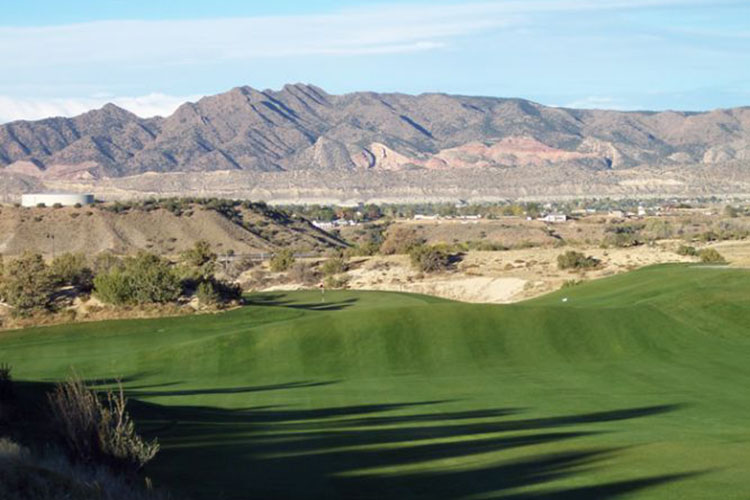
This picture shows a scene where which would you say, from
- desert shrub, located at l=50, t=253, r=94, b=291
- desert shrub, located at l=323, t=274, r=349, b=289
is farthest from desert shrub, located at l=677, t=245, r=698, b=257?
desert shrub, located at l=50, t=253, r=94, b=291

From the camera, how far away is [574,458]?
1614 centimetres

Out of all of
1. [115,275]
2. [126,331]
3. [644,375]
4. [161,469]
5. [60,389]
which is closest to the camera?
[60,389]

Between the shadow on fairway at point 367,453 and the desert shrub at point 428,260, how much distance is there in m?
45.0

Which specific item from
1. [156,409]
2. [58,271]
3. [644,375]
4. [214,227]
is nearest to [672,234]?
[214,227]

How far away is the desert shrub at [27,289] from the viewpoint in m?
41.7

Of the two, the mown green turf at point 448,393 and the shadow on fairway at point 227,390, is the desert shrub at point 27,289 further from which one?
the shadow on fairway at point 227,390

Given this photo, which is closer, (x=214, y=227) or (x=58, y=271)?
(x=58, y=271)

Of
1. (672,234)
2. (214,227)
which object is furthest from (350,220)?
(672,234)

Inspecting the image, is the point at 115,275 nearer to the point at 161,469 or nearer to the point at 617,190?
the point at 161,469

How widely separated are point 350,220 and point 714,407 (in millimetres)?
107657

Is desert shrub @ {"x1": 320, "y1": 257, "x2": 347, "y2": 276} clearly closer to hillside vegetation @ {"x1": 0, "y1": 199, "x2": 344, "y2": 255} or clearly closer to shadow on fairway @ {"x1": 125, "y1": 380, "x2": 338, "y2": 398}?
hillside vegetation @ {"x1": 0, "y1": 199, "x2": 344, "y2": 255}

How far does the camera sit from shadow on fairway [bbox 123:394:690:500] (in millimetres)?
13984

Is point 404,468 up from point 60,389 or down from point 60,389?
down

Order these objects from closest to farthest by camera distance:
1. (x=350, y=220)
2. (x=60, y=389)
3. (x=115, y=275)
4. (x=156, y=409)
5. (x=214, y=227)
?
(x=60, y=389) < (x=156, y=409) < (x=115, y=275) < (x=214, y=227) < (x=350, y=220)
